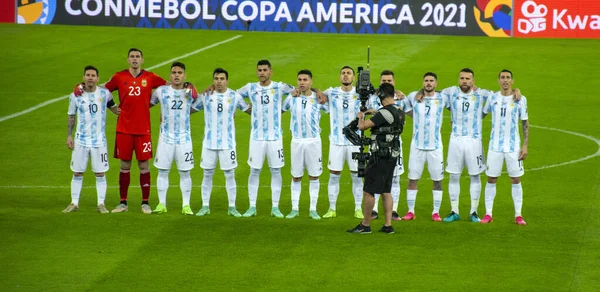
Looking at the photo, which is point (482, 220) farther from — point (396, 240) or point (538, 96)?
point (538, 96)

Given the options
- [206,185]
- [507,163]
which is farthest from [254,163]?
[507,163]

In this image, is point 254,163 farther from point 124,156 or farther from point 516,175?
point 516,175

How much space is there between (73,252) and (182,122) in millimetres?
3291

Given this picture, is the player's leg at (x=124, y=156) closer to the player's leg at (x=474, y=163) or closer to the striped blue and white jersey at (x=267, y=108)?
the striped blue and white jersey at (x=267, y=108)

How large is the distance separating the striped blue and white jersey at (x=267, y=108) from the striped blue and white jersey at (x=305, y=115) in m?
0.22

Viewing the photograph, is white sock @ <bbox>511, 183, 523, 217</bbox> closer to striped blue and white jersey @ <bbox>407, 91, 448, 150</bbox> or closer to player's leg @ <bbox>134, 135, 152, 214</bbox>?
Result: striped blue and white jersey @ <bbox>407, 91, 448, 150</bbox>

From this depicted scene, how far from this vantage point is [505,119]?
17141mm

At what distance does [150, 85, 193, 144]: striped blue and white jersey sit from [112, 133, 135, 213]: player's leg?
1.83ft

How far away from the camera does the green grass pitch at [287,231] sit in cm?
1394

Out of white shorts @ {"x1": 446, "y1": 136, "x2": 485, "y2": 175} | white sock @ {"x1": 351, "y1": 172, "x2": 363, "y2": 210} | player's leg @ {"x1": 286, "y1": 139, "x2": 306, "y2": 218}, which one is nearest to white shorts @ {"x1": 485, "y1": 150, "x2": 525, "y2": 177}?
white shorts @ {"x1": 446, "y1": 136, "x2": 485, "y2": 175}

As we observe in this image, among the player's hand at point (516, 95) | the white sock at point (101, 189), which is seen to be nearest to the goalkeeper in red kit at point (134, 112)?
the white sock at point (101, 189)

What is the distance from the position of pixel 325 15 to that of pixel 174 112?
21.0m

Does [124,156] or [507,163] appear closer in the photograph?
[507,163]

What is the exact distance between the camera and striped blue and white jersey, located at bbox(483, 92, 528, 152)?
1708 cm
